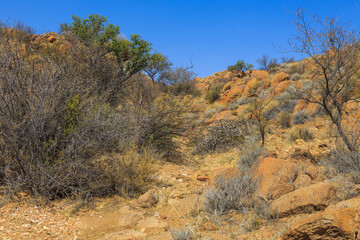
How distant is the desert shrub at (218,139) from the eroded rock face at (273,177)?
13.4 ft

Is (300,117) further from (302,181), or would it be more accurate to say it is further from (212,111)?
(302,181)

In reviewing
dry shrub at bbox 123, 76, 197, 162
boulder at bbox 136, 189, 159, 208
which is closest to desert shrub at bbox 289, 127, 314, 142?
dry shrub at bbox 123, 76, 197, 162

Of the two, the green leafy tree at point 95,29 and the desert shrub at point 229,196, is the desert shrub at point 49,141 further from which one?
the green leafy tree at point 95,29

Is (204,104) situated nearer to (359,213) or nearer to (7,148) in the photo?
(7,148)

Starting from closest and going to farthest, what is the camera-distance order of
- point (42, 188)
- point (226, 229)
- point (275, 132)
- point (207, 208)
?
point (226, 229) → point (207, 208) → point (42, 188) → point (275, 132)

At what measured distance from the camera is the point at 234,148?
9359mm

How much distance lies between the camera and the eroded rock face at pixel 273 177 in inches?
175

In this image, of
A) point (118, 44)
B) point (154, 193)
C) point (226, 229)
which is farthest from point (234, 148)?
point (118, 44)

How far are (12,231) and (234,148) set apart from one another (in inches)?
271

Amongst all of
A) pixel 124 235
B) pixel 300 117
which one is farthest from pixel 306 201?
pixel 300 117

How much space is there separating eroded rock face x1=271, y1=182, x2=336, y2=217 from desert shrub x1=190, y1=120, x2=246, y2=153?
5373 millimetres

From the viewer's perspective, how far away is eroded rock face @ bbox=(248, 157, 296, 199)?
4.45 m

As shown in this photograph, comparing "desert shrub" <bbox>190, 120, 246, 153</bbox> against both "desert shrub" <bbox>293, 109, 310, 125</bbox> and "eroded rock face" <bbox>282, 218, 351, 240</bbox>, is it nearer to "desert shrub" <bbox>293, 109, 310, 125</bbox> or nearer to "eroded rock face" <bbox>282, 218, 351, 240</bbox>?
"desert shrub" <bbox>293, 109, 310, 125</bbox>

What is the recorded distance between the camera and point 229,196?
14.9ft
